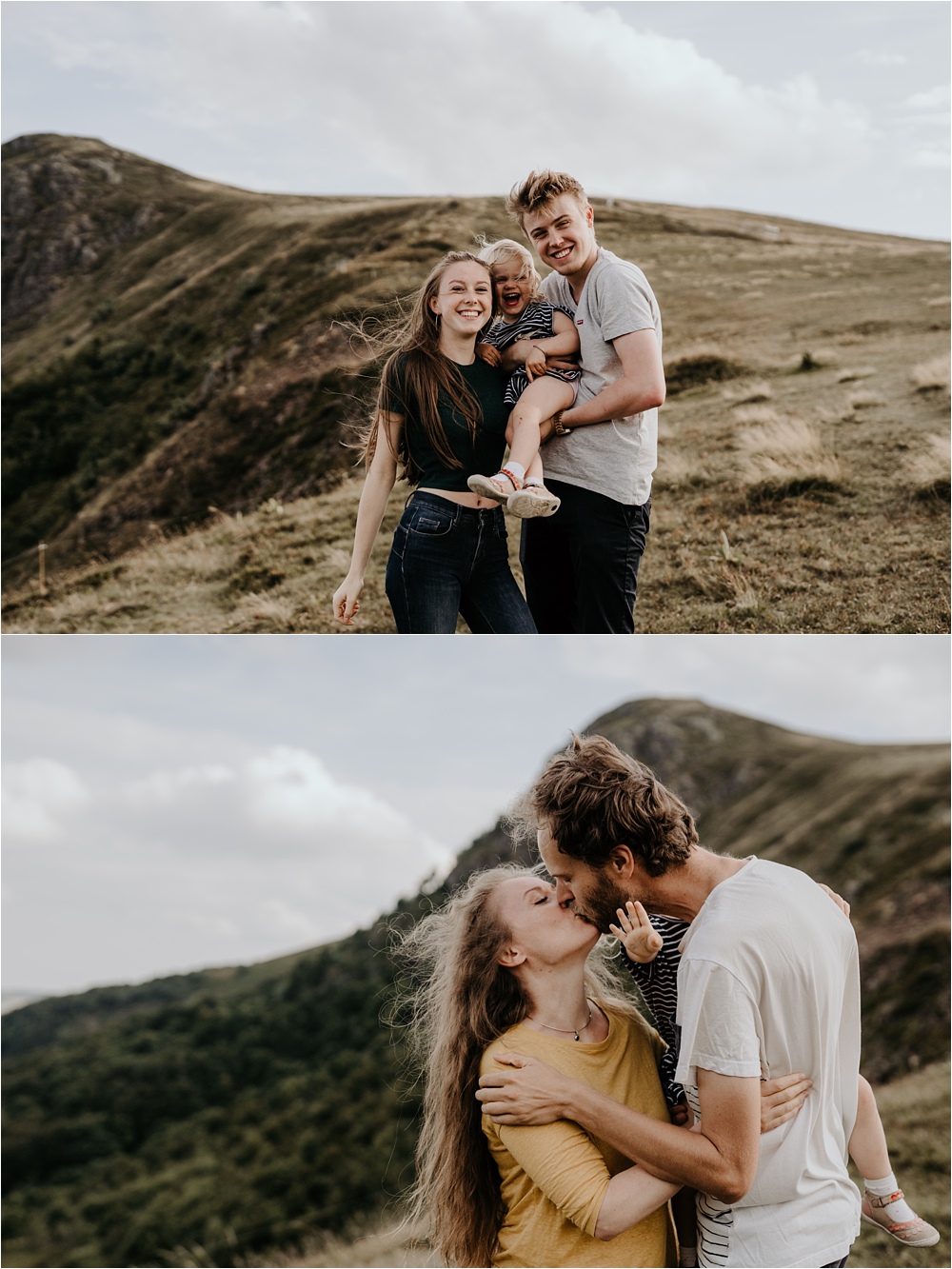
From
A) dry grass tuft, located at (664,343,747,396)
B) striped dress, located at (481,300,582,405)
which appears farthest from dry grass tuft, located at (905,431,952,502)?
striped dress, located at (481,300,582,405)

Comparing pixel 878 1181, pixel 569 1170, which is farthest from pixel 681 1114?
pixel 878 1181

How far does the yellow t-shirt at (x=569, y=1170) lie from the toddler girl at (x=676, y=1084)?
0.08 meters

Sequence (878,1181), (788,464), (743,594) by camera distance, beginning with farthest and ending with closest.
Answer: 1. (788,464)
2. (743,594)
3. (878,1181)

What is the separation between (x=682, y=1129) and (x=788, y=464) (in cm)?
1256

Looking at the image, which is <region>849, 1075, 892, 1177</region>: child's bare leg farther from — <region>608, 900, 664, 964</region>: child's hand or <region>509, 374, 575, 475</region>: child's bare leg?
<region>509, 374, 575, 475</region>: child's bare leg

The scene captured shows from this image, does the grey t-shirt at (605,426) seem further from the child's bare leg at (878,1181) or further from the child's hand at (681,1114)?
the child's bare leg at (878,1181)

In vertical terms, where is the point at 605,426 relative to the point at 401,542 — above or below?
above

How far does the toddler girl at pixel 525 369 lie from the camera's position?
14.1 feet

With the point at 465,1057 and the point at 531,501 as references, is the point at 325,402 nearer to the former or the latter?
the point at 531,501

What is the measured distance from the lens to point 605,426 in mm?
4531

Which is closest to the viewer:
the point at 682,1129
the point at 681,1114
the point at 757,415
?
the point at 682,1129

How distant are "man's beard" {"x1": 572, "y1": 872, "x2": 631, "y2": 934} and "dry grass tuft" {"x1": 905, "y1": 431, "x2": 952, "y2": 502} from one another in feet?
38.6

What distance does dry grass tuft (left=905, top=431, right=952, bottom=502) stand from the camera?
12.9 metres

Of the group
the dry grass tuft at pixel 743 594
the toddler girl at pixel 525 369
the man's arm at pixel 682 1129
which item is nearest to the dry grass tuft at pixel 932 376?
the dry grass tuft at pixel 743 594
